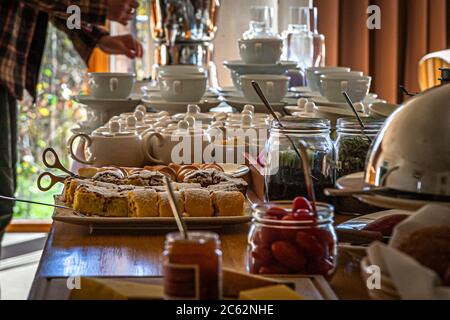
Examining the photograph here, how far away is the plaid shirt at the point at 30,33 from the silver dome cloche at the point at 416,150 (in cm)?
198

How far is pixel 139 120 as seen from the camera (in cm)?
199

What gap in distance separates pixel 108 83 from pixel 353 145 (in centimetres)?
110

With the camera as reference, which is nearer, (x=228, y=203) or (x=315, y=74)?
(x=228, y=203)

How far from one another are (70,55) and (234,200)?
3.22 meters

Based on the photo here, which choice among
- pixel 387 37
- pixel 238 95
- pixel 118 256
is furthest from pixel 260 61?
pixel 387 37

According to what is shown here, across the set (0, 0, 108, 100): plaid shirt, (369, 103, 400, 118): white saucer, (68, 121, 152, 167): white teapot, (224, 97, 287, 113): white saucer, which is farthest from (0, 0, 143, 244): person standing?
(369, 103, 400, 118): white saucer

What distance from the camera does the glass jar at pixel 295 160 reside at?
1.31 m

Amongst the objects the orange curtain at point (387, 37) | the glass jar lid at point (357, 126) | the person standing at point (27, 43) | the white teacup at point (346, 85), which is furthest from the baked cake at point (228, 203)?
the orange curtain at point (387, 37)

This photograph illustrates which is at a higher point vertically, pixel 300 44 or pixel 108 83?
pixel 300 44

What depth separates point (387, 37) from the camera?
418cm

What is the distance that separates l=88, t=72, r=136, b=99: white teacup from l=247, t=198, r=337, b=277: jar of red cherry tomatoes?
146 centimetres

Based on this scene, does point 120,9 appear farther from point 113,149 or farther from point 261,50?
point 113,149

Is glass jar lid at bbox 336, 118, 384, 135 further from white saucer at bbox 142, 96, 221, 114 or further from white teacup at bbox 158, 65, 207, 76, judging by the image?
white teacup at bbox 158, 65, 207, 76

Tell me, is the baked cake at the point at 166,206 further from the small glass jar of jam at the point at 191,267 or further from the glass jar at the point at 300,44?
the glass jar at the point at 300,44
